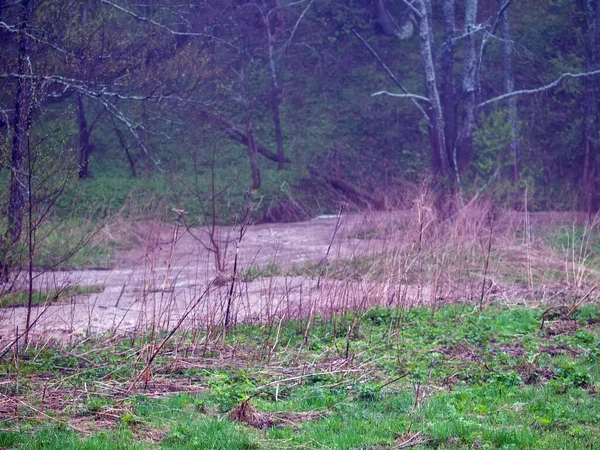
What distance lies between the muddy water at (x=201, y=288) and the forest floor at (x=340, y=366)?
2.9 inches

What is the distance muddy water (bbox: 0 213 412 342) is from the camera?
834 centimetres

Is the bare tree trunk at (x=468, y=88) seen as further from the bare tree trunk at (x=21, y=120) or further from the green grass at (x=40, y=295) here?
the bare tree trunk at (x=21, y=120)

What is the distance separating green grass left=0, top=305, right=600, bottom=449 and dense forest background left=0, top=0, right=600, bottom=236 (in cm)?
734

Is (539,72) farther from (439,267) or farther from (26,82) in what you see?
(26,82)

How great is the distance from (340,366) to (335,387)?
0.54m

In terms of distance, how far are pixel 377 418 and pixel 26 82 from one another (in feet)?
30.6

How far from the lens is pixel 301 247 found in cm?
1719

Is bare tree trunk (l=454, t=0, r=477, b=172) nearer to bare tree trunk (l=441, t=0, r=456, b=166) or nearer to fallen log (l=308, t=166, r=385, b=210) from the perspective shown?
bare tree trunk (l=441, t=0, r=456, b=166)

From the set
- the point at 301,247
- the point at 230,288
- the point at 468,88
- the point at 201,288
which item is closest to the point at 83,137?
the point at 301,247

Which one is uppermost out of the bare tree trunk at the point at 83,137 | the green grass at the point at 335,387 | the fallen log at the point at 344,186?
the bare tree trunk at the point at 83,137

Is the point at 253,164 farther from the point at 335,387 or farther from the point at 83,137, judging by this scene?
the point at 335,387

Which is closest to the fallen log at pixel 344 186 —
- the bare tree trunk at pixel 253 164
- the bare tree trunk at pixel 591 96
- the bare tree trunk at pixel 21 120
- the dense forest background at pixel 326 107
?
the dense forest background at pixel 326 107

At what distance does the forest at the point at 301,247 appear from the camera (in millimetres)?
5820

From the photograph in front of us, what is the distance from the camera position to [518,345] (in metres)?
7.98
